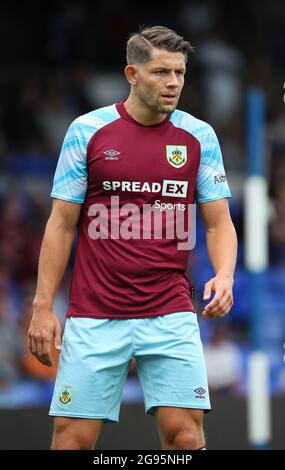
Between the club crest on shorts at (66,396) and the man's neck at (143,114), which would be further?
the man's neck at (143,114)

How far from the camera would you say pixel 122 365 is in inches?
191

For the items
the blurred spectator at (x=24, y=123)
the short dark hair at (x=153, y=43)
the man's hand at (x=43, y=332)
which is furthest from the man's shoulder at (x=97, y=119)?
the blurred spectator at (x=24, y=123)

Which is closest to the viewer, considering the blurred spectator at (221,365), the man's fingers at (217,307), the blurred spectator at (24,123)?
the man's fingers at (217,307)

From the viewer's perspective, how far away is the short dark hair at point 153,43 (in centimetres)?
485

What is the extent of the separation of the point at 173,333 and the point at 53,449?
2.40 feet

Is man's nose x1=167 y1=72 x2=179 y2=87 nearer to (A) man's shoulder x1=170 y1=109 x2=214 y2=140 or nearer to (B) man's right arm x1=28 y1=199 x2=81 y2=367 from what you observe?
(A) man's shoulder x1=170 y1=109 x2=214 y2=140

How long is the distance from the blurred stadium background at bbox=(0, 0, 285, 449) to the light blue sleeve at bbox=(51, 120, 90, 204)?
9.35ft

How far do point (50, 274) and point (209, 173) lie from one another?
85 centimetres

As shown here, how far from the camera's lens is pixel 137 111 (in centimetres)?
498

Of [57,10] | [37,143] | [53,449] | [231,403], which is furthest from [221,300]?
[57,10]

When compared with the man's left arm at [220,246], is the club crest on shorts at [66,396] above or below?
below

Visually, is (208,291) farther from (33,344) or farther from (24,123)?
(24,123)

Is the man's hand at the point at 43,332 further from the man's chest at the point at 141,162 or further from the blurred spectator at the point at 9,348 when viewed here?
the blurred spectator at the point at 9,348

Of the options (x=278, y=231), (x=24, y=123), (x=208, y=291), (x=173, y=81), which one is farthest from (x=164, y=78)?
(x=24, y=123)
